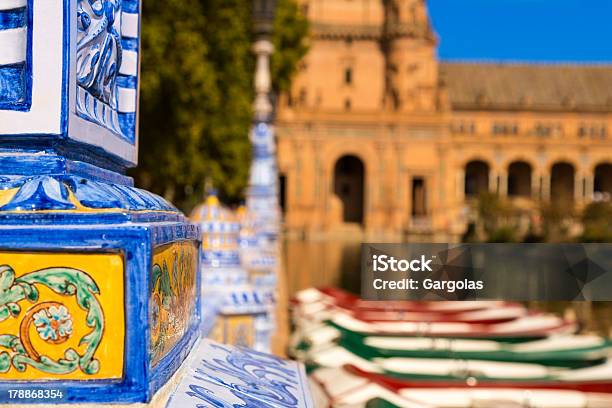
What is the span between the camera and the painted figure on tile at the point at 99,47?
156 centimetres

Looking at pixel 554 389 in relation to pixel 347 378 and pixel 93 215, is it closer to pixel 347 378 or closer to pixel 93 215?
pixel 347 378

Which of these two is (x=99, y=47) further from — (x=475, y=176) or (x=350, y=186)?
(x=475, y=176)

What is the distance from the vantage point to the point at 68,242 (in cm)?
133

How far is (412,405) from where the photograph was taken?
14.3 feet

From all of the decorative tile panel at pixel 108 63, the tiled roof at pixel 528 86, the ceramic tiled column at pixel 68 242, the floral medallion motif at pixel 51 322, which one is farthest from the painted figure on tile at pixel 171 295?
A: the tiled roof at pixel 528 86

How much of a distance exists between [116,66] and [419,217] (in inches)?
1776

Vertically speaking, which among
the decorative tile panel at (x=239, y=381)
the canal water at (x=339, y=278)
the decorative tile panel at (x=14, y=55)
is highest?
the decorative tile panel at (x=14, y=55)

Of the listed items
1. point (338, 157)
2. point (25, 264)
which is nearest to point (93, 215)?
point (25, 264)

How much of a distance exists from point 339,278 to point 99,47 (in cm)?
1859

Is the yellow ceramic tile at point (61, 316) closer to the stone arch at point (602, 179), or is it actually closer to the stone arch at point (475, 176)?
the stone arch at point (475, 176)

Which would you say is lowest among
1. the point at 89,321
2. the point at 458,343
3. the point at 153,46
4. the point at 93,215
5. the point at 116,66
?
the point at 458,343

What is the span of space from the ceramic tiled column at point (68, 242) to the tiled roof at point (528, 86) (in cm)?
5134

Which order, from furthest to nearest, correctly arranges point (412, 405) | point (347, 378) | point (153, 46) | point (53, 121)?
point (153, 46)
point (347, 378)
point (412, 405)
point (53, 121)

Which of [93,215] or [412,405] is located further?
[412,405]
